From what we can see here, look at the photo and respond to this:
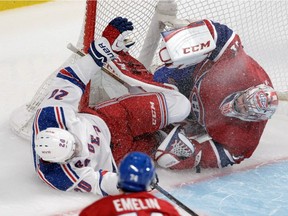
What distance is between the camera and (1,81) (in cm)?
372

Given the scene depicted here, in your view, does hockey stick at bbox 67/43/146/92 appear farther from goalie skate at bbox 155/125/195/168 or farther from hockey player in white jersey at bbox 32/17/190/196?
goalie skate at bbox 155/125/195/168

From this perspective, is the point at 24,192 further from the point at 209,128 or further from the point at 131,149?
the point at 209,128

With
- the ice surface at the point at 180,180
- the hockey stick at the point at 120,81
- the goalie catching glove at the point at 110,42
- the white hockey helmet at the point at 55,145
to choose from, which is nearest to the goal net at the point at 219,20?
the hockey stick at the point at 120,81

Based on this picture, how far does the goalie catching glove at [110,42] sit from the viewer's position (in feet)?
9.00

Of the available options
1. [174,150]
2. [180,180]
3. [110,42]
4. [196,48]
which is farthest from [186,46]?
[180,180]

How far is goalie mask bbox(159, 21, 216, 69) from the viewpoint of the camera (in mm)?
2725

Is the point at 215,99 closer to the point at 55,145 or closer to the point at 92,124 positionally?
the point at 92,124

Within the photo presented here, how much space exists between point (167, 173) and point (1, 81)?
3.95 ft

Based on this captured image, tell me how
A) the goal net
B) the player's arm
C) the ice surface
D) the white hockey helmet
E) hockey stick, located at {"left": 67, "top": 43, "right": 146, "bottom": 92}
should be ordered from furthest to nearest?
the goal net
hockey stick, located at {"left": 67, "top": 43, "right": 146, "bottom": 92}
the player's arm
the ice surface
the white hockey helmet

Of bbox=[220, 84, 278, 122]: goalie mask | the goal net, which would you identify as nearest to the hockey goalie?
bbox=[220, 84, 278, 122]: goalie mask

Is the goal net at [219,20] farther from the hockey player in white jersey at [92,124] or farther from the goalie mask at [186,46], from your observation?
the goalie mask at [186,46]

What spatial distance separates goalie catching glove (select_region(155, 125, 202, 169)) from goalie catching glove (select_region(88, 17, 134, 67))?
0.38m

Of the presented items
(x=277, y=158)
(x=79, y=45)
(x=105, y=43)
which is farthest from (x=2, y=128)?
(x=277, y=158)

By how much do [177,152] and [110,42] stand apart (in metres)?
0.47
